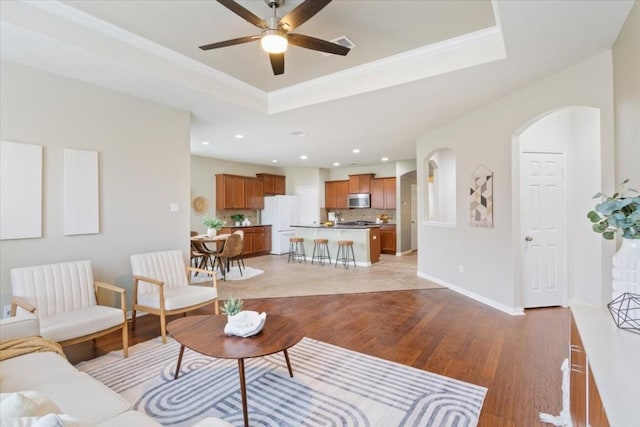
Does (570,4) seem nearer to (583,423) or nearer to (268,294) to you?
(583,423)

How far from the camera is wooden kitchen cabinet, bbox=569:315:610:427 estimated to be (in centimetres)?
100

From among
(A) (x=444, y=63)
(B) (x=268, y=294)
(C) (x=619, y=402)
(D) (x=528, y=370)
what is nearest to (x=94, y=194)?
(B) (x=268, y=294)

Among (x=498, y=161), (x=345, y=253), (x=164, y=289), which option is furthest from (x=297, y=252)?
(x=498, y=161)

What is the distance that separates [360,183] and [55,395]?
8.78 m

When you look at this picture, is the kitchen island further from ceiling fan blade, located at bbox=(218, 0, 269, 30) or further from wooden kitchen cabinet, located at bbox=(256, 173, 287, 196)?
ceiling fan blade, located at bbox=(218, 0, 269, 30)

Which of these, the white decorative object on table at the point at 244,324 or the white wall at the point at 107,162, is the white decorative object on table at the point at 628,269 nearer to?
the white decorative object on table at the point at 244,324

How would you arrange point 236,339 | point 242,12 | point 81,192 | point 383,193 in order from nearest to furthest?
point 242,12 < point 236,339 < point 81,192 < point 383,193

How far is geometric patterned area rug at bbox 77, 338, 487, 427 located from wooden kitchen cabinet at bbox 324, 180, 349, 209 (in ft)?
24.4

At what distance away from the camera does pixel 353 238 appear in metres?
7.43

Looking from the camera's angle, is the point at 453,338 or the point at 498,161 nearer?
the point at 453,338

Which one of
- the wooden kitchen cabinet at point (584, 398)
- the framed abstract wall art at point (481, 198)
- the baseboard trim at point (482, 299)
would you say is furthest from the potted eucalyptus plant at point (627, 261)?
the framed abstract wall art at point (481, 198)

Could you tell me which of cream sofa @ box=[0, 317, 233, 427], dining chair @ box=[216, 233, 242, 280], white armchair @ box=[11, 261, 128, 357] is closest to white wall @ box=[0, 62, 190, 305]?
white armchair @ box=[11, 261, 128, 357]

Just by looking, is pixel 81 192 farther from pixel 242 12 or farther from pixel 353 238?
pixel 353 238

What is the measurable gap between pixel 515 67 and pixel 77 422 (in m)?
3.96
